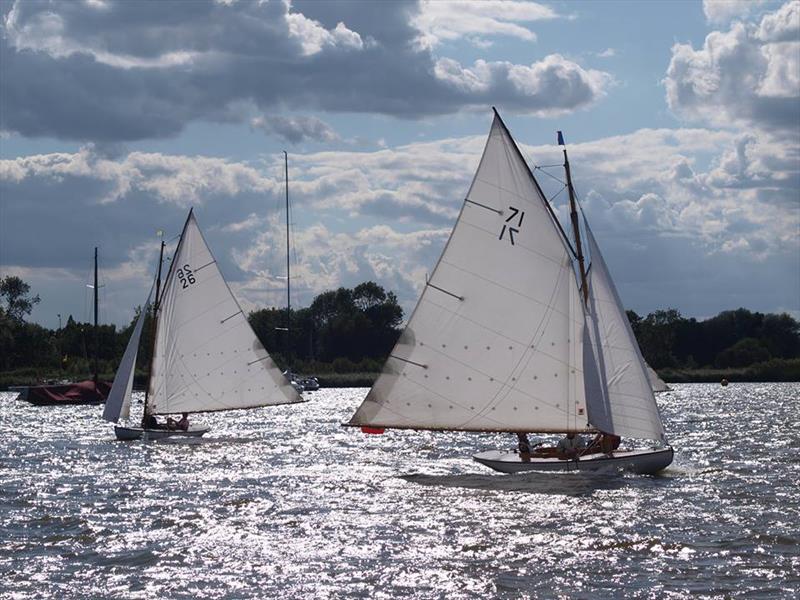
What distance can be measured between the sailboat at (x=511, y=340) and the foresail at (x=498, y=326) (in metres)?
0.03

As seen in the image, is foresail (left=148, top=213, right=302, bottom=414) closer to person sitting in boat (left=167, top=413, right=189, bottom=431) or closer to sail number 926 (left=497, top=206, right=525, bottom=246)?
person sitting in boat (left=167, top=413, right=189, bottom=431)

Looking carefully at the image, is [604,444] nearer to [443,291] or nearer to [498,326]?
[498,326]

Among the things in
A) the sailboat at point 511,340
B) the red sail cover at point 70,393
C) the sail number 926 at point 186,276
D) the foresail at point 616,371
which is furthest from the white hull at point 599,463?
the red sail cover at point 70,393

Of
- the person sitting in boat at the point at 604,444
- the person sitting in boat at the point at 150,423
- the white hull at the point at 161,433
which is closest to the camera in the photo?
the person sitting in boat at the point at 604,444

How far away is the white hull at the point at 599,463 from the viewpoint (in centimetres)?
4097

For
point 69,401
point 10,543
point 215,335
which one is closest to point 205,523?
point 10,543

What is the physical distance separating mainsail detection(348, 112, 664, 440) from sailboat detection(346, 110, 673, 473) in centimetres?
3

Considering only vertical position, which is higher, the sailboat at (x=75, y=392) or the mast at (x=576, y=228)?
the mast at (x=576, y=228)

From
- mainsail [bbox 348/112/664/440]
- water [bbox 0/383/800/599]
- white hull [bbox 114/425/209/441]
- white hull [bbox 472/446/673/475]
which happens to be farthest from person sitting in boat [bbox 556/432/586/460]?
white hull [bbox 114/425/209/441]

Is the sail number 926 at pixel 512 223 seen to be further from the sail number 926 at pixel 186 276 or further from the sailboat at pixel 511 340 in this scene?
the sail number 926 at pixel 186 276

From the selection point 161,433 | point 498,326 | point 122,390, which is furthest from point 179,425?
point 498,326

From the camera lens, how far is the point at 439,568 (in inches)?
1035

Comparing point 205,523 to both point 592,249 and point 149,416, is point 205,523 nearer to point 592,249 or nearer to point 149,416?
point 592,249

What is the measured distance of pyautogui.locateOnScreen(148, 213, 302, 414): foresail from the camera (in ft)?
212
